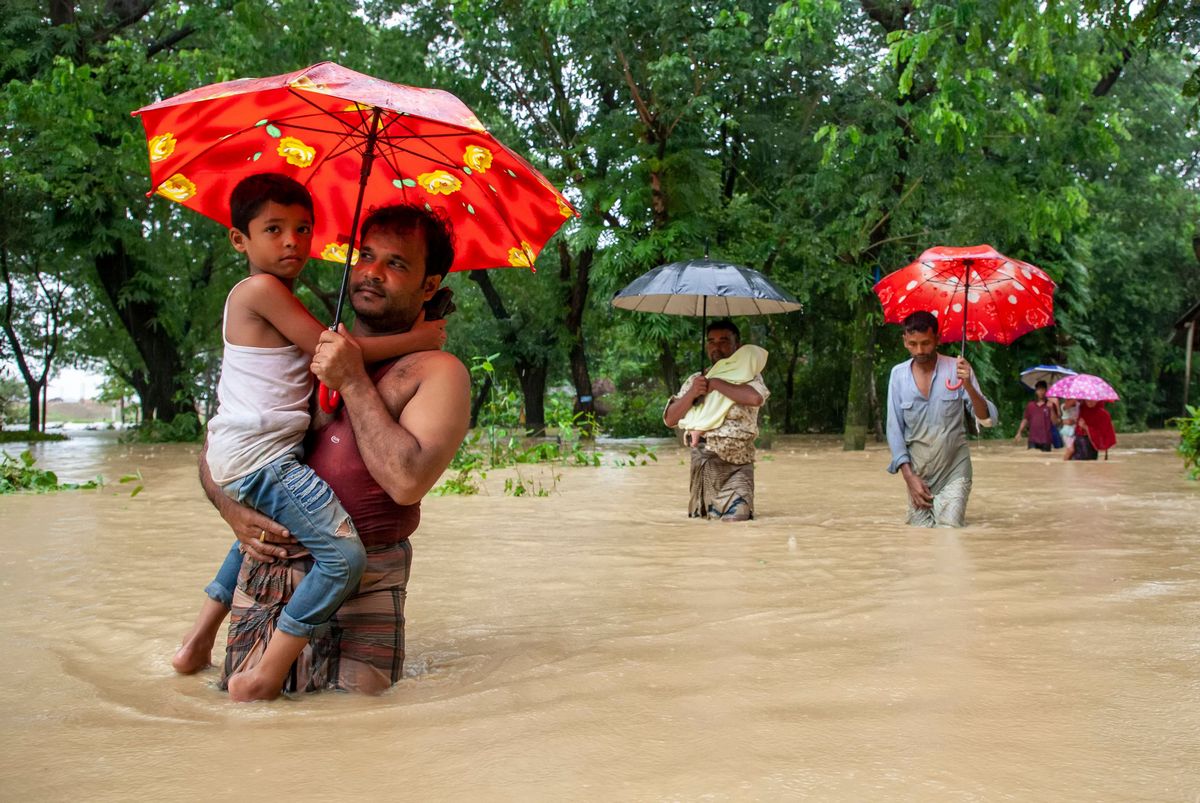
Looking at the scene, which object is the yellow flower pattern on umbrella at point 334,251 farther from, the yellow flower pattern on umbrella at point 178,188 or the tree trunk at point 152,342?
the tree trunk at point 152,342

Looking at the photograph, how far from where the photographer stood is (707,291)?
8.38 meters

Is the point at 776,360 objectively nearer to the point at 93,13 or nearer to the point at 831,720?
the point at 93,13

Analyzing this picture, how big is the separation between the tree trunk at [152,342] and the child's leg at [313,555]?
21.5 metres

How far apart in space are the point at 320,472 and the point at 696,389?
516 cm

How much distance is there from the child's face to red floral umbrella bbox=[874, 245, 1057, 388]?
641cm

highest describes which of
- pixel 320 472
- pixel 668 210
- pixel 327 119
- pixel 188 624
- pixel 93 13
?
pixel 93 13

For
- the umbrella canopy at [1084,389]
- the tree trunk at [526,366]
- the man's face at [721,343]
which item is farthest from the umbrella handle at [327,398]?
the tree trunk at [526,366]

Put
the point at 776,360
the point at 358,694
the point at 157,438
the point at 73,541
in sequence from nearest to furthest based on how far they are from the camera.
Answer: the point at 358,694
the point at 73,541
the point at 157,438
the point at 776,360

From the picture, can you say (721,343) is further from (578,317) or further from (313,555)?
(578,317)

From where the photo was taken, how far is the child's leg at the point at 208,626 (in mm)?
3832

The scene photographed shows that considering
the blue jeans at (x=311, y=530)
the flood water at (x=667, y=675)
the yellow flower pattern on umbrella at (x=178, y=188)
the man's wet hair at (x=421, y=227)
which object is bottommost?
the flood water at (x=667, y=675)

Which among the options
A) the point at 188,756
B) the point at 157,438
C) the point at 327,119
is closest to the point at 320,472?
the point at 188,756

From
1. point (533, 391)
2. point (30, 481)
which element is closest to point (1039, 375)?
point (533, 391)

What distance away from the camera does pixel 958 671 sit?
374 cm
